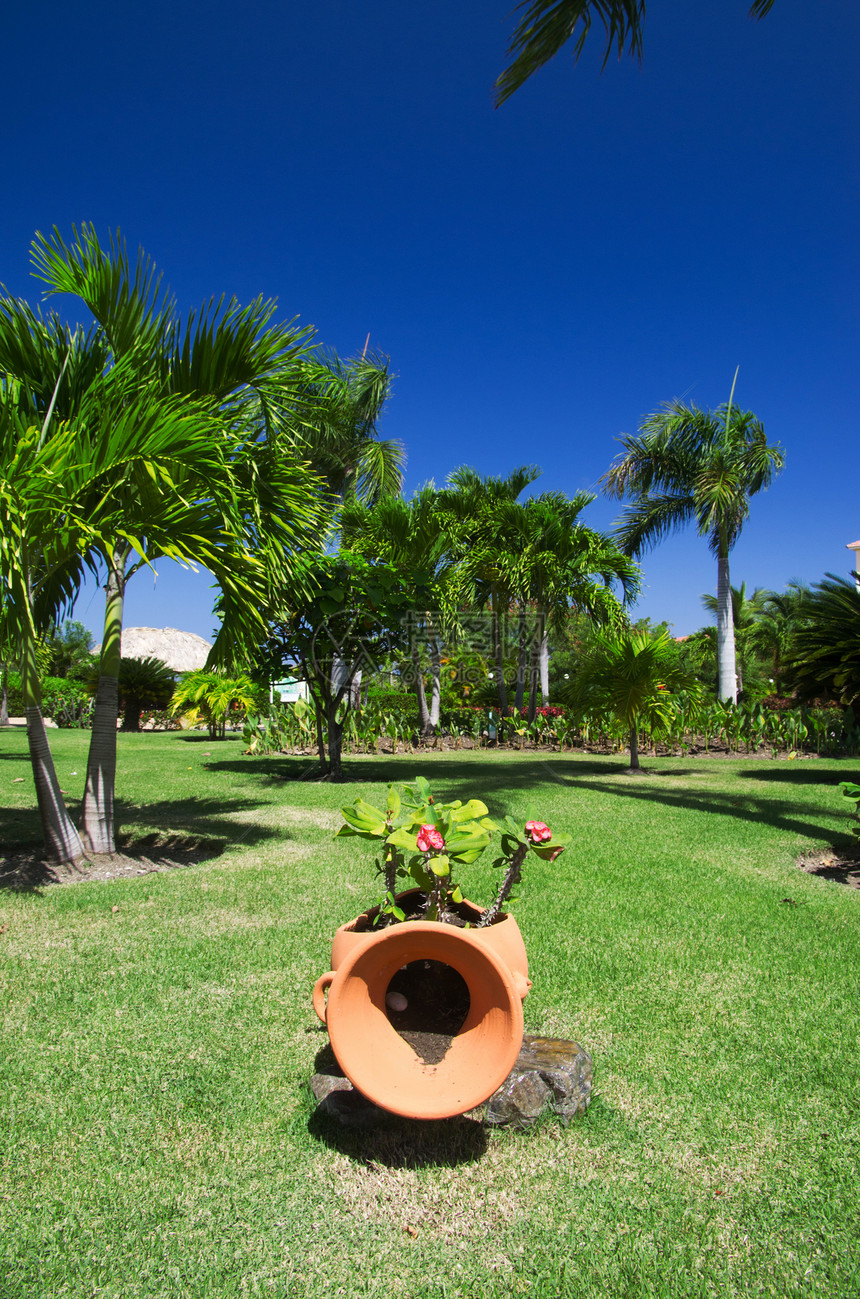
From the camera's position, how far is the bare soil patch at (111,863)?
4816 mm

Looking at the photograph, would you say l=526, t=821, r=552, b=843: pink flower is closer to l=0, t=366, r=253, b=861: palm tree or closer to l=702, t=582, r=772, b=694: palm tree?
l=0, t=366, r=253, b=861: palm tree

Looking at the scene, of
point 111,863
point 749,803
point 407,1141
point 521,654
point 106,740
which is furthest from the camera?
point 521,654

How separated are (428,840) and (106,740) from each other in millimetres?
3946

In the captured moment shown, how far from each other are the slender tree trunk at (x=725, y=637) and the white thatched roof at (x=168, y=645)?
23.8 meters

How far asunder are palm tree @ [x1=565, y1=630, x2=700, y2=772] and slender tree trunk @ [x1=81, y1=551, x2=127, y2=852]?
765 cm

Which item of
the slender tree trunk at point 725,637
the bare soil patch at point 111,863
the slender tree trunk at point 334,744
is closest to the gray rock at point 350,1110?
the bare soil patch at point 111,863

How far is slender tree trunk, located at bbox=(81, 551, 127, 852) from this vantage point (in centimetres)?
531

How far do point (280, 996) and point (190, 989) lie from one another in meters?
0.42

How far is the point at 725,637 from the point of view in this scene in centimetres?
1655

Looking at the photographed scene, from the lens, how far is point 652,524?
1748 centimetres

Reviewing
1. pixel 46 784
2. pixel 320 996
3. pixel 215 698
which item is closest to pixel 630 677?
pixel 46 784

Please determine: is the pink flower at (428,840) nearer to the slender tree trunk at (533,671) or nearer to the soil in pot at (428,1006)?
the soil in pot at (428,1006)

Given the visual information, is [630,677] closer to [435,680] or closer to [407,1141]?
[435,680]

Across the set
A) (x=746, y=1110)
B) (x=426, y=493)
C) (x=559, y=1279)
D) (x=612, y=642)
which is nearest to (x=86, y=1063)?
(x=559, y=1279)
